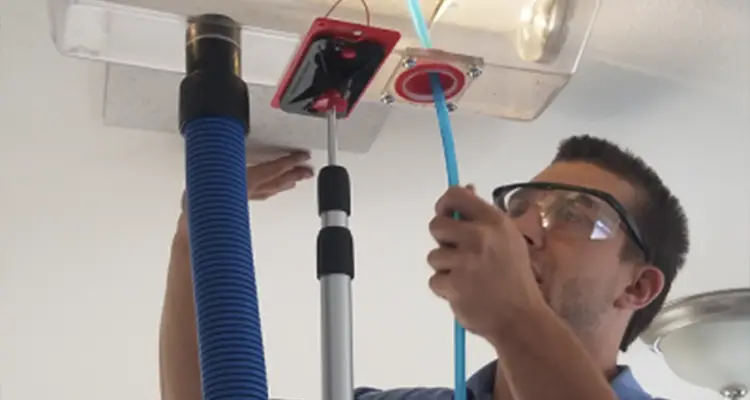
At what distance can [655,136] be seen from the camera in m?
1.40

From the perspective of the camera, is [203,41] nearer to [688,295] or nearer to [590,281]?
[590,281]

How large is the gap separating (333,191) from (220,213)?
0.33 feet

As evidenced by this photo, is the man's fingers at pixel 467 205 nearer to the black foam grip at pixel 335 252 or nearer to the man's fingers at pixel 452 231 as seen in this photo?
the man's fingers at pixel 452 231

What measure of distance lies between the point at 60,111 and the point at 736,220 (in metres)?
0.98

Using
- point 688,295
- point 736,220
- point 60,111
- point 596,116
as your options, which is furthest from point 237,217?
point 688,295

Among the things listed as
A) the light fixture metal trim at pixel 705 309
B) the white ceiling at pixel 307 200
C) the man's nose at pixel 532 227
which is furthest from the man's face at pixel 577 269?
the light fixture metal trim at pixel 705 309

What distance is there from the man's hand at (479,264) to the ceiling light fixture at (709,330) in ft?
2.92

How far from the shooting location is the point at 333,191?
91 cm

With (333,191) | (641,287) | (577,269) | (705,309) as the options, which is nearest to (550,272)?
(577,269)

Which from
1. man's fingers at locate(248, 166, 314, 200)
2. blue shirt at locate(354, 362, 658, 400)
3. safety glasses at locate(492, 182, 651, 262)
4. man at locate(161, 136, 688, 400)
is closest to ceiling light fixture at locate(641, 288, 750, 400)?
man at locate(161, 136, 688, 400)

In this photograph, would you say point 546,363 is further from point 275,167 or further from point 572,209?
point 275,167

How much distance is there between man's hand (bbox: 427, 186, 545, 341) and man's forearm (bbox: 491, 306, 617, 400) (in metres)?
0.02

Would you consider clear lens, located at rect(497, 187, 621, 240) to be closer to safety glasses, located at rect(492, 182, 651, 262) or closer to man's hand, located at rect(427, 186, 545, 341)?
safety glasses, located at rect(492, 182, 651, 262)

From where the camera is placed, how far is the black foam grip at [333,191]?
91 centimetres
